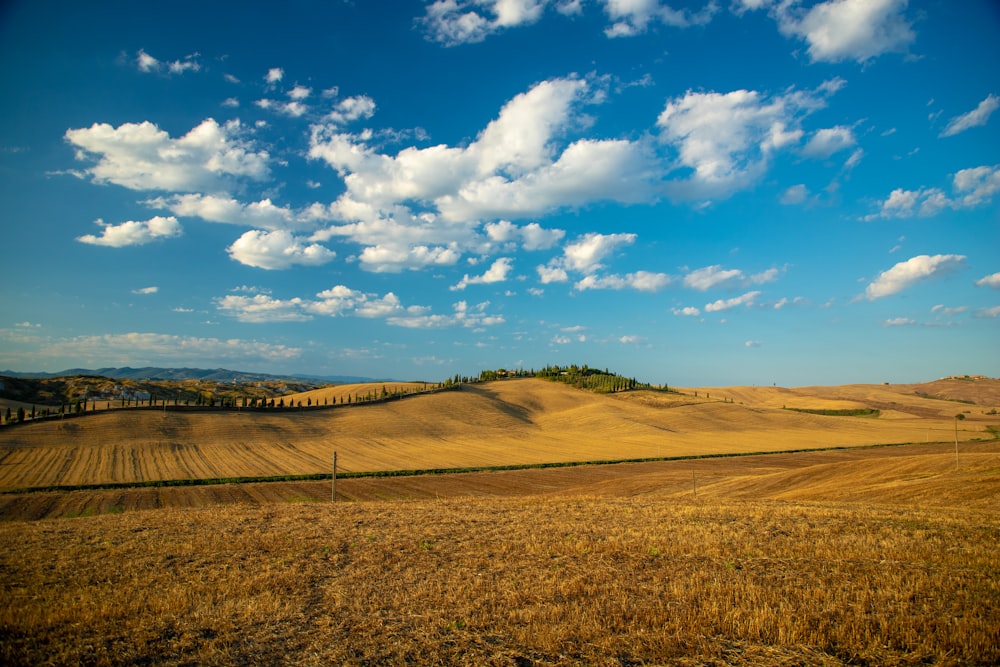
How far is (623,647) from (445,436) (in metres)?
73.7

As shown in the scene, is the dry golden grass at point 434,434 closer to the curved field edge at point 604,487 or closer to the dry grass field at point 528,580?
the curved field edge at point 604,487

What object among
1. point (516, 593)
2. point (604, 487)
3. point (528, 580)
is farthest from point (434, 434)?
point (516, 593)

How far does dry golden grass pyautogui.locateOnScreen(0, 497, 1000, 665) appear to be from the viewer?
7676 mm

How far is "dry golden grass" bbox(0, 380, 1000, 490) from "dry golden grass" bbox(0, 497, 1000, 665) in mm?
37788

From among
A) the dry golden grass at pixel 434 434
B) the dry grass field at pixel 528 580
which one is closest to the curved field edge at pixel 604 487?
the dry grass field at pixel 528 580

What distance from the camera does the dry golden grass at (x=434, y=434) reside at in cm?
5078

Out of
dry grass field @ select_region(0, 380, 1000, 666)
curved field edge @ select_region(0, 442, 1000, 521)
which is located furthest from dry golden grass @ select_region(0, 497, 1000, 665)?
curved field edge @ select_region(0, 442, 1000, 521)

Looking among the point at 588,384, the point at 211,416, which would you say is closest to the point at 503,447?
the point at 211,416

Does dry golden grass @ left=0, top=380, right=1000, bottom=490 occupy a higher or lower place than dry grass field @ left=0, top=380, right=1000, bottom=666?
lower

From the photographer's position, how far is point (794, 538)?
14.3 metres

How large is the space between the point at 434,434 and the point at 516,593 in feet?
235

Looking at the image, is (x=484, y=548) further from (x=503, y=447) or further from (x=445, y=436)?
(x=445, y=436)

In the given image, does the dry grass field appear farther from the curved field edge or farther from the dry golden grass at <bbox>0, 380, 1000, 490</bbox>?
the dry golden grass at <bbox>0, 380, 1000, 490</bbox>

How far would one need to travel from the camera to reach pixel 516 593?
10203 millimetres
